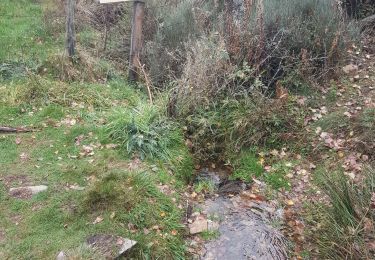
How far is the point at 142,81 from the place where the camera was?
7.96m

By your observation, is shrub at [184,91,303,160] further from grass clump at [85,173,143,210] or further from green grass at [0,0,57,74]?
green grass at [0,0,57,74]

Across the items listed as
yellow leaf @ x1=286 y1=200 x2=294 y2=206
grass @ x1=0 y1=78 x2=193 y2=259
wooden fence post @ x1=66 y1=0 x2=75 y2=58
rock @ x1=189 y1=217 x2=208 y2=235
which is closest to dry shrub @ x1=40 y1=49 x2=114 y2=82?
wooden fence post @ x1=66 y1=0 x2=75 y2=58

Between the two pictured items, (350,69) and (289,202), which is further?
(350,69)

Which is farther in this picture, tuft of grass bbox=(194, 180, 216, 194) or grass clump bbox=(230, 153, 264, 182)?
grass clump bbox=(230, 153, 264, 182)

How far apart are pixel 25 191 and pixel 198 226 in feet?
7.00

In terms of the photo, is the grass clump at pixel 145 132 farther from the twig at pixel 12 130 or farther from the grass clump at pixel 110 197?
the twig at pixel 12 130

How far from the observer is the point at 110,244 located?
4117 mm

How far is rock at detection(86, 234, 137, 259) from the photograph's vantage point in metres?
4.02

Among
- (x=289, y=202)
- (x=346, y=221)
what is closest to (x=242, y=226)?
(x=289, y=202)

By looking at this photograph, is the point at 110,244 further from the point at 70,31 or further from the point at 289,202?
the point at 70,31

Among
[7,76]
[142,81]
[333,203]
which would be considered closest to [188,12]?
[142,81]

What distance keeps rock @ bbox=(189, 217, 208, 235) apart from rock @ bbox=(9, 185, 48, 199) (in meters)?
1.85

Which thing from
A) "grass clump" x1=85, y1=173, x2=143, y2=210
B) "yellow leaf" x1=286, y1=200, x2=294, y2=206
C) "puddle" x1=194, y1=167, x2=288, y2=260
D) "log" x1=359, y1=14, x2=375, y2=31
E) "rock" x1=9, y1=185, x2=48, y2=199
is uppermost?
"log" x1=359, y1=14, x2=375, y2=31

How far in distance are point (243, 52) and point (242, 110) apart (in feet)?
3.70
